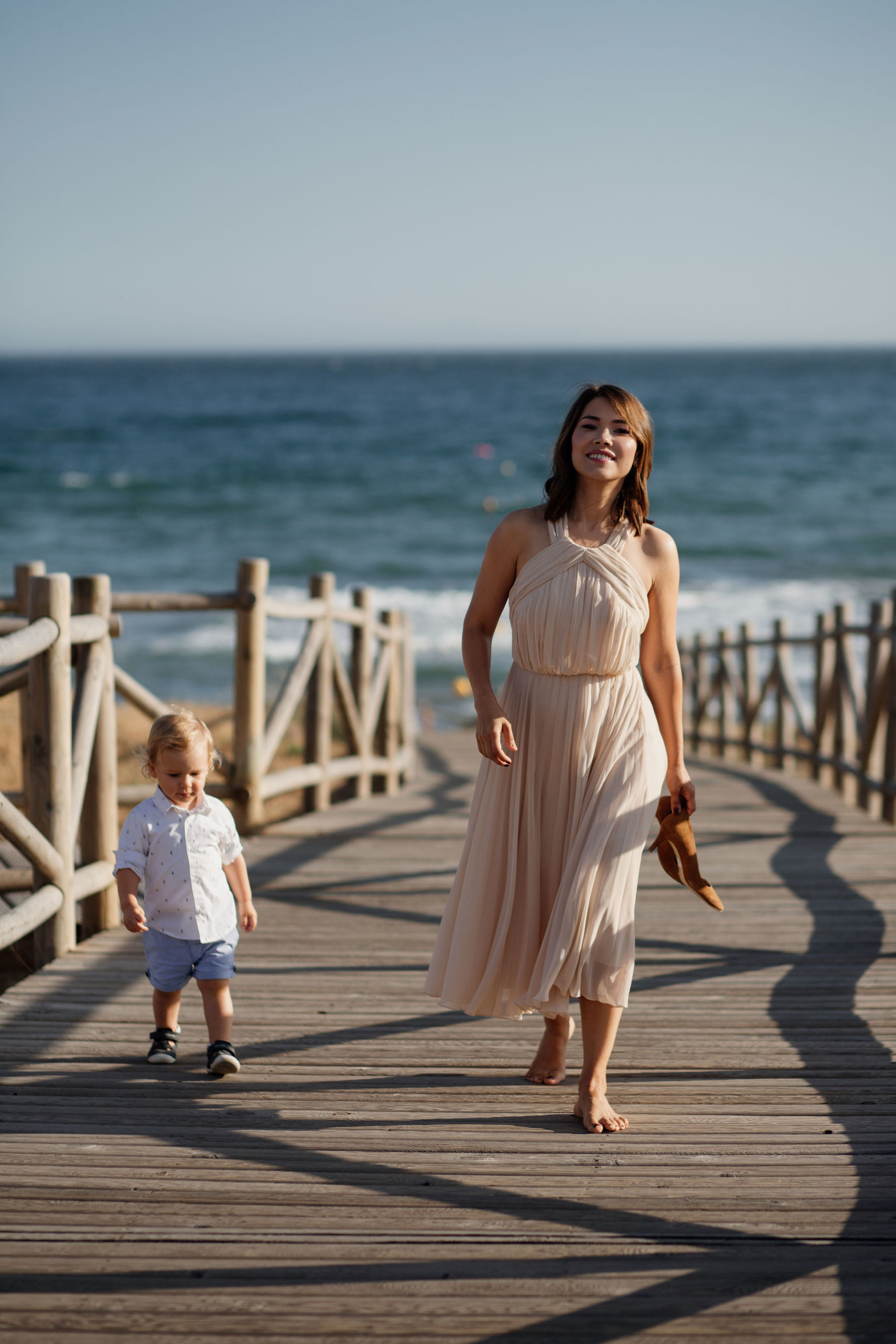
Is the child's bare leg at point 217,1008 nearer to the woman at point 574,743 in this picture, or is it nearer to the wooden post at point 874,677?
the woman at point 574,743

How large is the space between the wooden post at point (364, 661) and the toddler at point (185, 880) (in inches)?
176

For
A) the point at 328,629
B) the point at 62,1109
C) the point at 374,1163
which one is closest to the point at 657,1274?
the point at 374,1163

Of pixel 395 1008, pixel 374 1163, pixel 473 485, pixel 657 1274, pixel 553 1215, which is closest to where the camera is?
pixel 657 1274

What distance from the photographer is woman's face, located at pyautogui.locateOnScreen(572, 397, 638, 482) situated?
2.96m

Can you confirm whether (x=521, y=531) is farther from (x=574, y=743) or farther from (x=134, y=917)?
(x=134, y=917)

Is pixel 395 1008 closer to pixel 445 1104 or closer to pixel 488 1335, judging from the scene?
pixel 445 1104

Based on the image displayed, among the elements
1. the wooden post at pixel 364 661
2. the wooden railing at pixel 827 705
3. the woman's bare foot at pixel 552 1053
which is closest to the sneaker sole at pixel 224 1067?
the woman's bare foot at pixel 552 1053

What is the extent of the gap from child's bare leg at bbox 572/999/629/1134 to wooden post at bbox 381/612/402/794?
545 centimetres

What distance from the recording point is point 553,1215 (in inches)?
100

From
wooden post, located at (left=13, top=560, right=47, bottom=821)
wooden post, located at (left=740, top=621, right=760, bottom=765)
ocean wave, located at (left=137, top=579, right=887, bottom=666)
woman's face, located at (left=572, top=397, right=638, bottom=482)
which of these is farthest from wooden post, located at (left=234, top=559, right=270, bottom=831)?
ocean wave, located at (left=137, top=579, right=887, bottom=666)

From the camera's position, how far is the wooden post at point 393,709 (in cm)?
872

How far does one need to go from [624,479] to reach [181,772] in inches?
54.1

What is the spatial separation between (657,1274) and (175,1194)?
3.35ft

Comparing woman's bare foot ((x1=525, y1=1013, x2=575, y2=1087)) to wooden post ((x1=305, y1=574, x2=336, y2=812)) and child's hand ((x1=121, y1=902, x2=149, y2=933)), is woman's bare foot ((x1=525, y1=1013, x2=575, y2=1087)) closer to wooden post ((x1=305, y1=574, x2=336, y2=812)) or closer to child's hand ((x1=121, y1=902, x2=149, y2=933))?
child's hand ((x1=121, y1=902, x2=149, y2=933))
